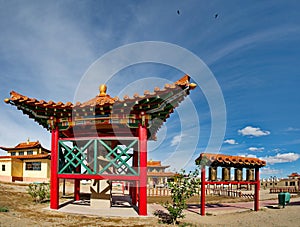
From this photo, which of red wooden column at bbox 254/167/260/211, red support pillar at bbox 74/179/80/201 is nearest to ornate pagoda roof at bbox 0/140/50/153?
red support pillar at bbox 74/179/80/201

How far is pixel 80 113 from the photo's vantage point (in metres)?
13.3

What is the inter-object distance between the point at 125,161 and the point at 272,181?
6152 centimetres

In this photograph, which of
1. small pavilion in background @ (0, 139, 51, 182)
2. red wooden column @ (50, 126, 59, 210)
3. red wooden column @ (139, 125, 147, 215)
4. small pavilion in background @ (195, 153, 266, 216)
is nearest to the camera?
red wooden column @ (139, 125, 147, 215)

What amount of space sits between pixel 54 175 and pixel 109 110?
4.70 metres

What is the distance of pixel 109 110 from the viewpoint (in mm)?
12844

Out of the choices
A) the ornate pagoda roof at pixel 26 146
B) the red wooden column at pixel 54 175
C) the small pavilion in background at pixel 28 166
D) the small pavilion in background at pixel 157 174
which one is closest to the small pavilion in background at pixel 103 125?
the red wooden column at pixel 54 175

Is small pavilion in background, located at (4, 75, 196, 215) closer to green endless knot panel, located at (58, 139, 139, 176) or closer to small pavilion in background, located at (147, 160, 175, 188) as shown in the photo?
green endless knot panel, located at (58, 139, 139, 176)

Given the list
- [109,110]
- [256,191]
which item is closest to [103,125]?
[109,110]

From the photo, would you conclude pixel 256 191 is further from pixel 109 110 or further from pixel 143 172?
pixel 109 110

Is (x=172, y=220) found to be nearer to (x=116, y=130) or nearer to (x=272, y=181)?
(x=116, y=130)

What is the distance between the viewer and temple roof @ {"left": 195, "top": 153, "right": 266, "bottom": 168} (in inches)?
573

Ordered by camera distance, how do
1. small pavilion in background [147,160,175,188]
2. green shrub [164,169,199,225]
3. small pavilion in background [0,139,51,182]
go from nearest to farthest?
green shrub [164,169,199,225], small pavilion in background [0,139,51,182], small pavilion in background [147,160,175,188]

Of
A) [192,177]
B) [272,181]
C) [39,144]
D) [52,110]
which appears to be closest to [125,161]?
[192,177]

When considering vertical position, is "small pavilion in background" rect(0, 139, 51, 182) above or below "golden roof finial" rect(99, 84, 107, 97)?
below
